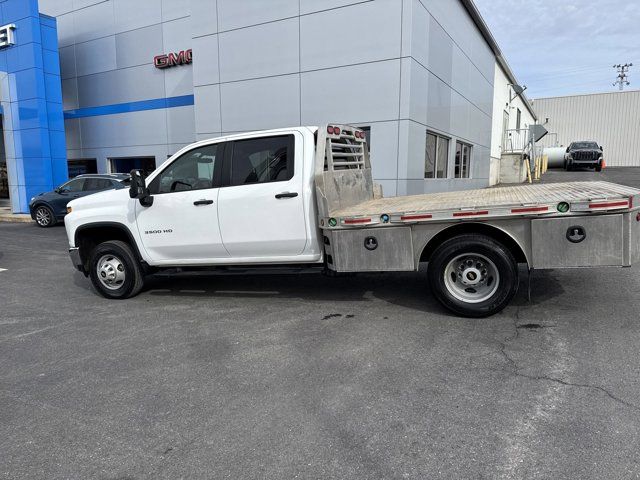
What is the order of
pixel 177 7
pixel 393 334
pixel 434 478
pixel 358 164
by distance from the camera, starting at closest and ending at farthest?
pixel 434 478 < pixel 393 334 < pixel 358 164 < pixel 177 7

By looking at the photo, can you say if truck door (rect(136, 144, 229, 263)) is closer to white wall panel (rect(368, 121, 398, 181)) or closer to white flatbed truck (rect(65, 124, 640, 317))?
white flatbed truck (rect(65, 124, 640, 317))

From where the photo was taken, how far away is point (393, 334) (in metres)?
4.75

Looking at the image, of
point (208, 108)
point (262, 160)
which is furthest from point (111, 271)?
point (208, 108)

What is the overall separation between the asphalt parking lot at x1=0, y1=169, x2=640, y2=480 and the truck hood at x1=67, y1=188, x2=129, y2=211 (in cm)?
137

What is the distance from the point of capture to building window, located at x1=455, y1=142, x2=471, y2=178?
18234 mm

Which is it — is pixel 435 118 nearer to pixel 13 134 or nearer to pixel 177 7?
pixel 177 7

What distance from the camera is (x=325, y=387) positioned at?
12.1 feet

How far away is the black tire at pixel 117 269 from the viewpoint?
6312 millimetres

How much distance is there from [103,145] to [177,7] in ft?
22.8

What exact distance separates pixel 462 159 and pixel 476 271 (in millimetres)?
15002

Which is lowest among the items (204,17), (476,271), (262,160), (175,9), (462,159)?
(476,271)

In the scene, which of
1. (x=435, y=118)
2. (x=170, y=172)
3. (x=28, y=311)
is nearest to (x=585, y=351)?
(x=170, y=172)

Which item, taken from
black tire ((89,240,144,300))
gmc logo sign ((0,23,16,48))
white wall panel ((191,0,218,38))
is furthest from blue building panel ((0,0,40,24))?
black tire ((89,240,144,300))

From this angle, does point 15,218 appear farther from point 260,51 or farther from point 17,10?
point 260,51
